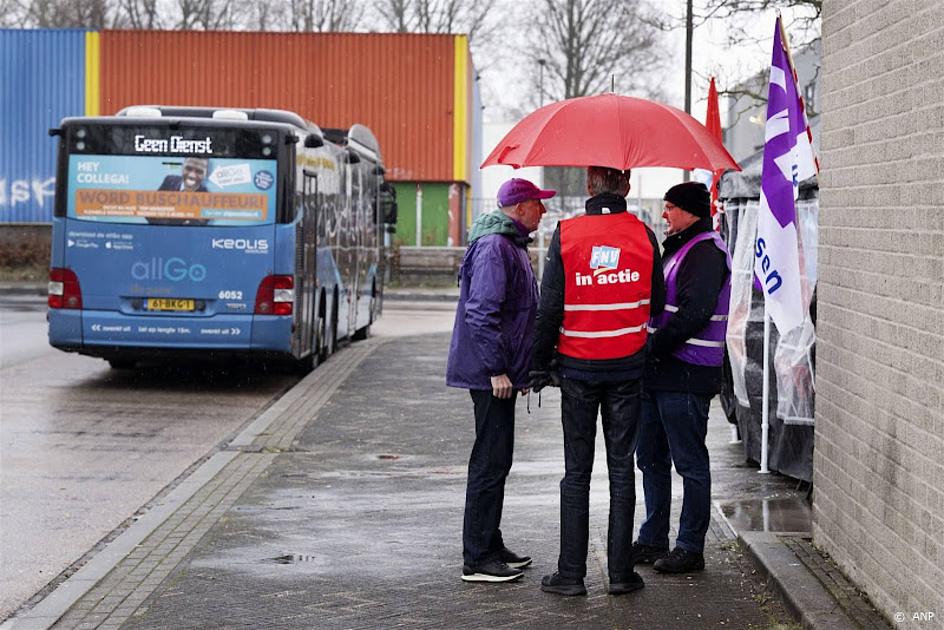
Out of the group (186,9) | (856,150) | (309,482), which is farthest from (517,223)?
(186,9)

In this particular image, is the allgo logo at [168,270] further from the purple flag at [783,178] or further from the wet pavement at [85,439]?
the purple flag at [783,178]

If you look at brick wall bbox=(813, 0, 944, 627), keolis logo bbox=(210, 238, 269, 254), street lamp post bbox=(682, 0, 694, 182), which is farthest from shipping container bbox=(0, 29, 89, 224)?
brick wall bbox=(813, 0, 944, 627)

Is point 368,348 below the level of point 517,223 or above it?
below

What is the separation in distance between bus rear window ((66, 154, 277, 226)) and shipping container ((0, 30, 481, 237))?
27.8m

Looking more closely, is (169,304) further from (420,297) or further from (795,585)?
(420,297)

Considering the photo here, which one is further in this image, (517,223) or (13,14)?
(13,14)

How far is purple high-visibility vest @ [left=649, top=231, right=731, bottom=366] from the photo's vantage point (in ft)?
22.9

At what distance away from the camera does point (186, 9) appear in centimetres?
7088

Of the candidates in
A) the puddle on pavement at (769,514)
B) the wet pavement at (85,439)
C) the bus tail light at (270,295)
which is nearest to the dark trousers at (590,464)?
the puddle on pavement at (769,514)

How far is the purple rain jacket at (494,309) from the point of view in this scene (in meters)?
6.75

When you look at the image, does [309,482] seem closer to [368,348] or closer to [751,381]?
[751,381]

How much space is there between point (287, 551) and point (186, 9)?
66202 millimetres

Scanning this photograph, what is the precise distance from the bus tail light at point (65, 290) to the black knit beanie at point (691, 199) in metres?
9.76

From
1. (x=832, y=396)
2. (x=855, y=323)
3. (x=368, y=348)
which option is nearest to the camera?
(x=855, y=323)
